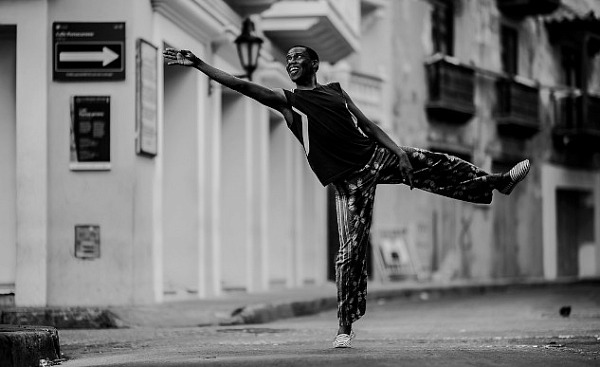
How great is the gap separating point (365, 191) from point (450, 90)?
21606 mm

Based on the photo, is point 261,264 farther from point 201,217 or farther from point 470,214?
point 470,214

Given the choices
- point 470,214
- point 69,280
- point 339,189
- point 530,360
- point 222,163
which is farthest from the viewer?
point 470,214

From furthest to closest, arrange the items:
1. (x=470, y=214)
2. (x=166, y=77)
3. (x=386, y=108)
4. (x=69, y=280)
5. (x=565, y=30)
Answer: (x=565, y=30), (x=470, y=214), (x=386, y=108), (x=166, y=77), (x=69, y=280)

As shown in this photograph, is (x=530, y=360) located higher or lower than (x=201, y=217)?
lower

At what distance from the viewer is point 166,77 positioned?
17484mm

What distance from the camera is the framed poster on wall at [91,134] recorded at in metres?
14.3

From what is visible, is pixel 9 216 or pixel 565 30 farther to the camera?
pixel 565 30

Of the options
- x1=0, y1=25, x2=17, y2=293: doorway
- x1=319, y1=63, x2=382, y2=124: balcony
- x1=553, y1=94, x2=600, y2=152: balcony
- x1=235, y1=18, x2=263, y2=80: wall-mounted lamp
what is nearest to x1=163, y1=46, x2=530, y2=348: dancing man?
x1=0, y1=25, x2=17, y2=293: doorway

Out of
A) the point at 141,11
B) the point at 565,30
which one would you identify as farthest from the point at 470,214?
the point at 141,11

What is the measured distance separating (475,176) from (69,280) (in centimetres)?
607

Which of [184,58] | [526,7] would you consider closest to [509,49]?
[526,7]

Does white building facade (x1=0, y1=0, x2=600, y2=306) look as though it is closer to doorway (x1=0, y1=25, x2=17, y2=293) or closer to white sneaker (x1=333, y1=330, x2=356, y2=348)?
doorway (x1=0, y1=25, x2=17, y2=293)

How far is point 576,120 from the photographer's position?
3622 centimetres

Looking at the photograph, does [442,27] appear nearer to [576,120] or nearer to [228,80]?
[576,120]
